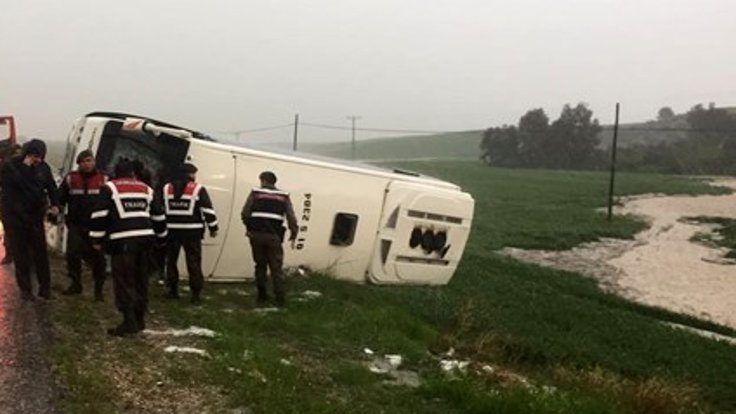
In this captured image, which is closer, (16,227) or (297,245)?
(16,227)

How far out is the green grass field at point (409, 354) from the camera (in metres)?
6.55

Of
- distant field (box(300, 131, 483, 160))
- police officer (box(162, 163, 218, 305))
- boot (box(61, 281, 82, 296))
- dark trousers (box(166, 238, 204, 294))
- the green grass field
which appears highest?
police officer (box(162, 163, 218, 305))

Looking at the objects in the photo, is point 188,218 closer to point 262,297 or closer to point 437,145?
point 262,297

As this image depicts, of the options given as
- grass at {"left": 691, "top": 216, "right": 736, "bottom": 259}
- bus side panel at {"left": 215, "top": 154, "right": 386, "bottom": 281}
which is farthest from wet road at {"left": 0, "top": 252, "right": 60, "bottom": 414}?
grass at {"left": 691, "top": 216, "right": 736, "bottom": 259}

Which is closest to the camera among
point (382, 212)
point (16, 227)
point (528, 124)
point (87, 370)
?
point (87, 370)

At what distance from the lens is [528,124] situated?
10012 centimetres

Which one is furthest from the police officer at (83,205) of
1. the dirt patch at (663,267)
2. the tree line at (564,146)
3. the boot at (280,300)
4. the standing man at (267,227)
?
the tree line at (564,146)

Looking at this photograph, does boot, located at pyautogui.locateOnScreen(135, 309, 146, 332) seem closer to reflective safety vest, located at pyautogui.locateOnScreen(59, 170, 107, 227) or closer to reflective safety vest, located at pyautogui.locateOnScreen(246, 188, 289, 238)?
reflective safety vest, located at pyautogui.locateOnScreen(59, 170, 107, 227)

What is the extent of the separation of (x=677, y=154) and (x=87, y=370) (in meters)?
95.6

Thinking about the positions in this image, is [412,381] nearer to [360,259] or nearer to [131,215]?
[131,215]

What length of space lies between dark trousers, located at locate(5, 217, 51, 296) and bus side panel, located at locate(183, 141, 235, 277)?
243 centimetres

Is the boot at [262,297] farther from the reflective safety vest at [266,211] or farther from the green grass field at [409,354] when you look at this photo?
the reflective safety vest at [266,211]

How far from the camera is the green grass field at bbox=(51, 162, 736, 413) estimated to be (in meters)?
6.55

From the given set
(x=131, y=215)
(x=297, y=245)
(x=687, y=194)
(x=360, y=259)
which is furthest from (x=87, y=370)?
(x=687, y=194)
